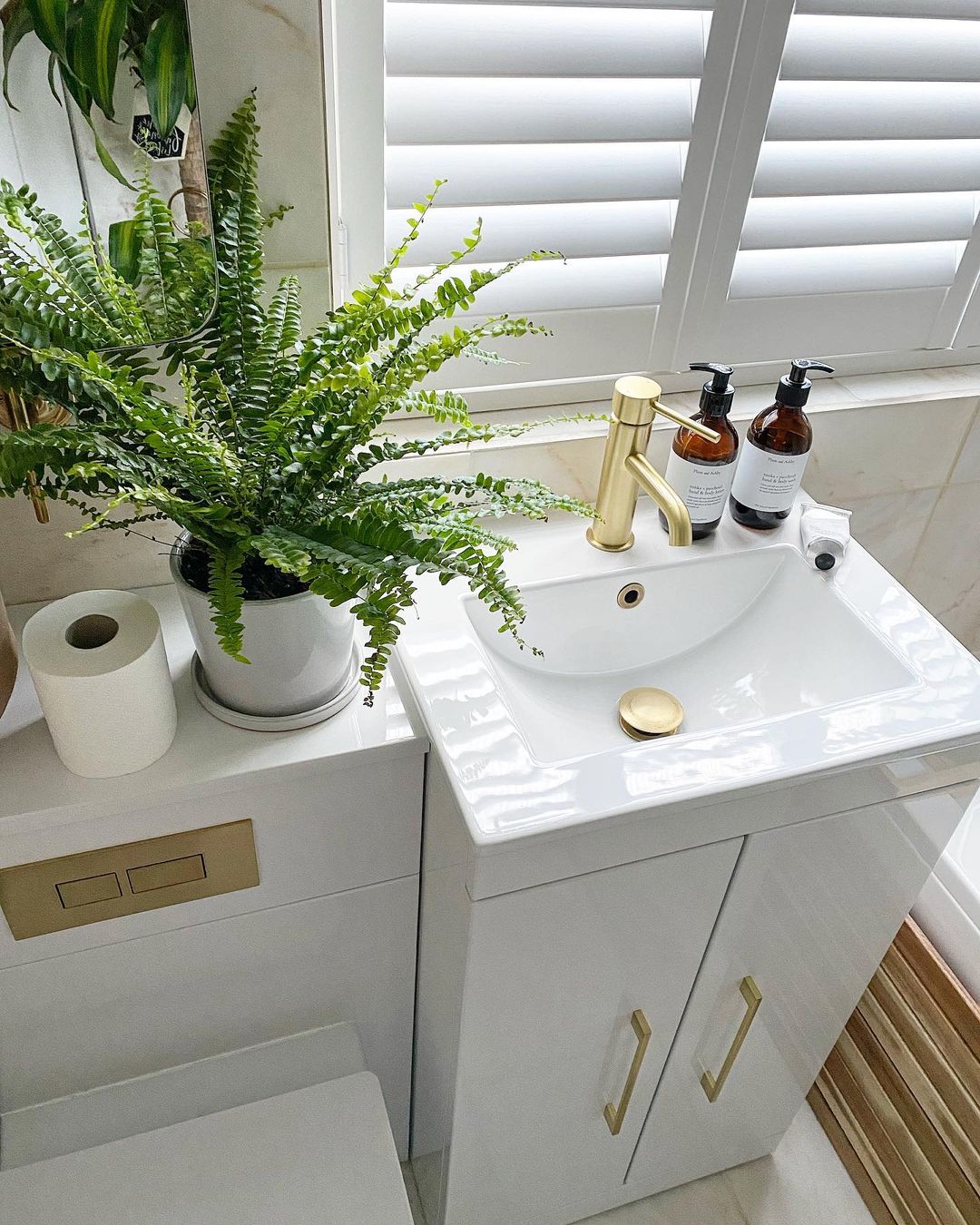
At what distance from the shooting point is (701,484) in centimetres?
113

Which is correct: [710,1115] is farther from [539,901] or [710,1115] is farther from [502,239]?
[502,239]

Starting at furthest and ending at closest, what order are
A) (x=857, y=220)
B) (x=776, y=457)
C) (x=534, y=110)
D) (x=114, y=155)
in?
(x=857, y=220)
(x=776, y=457)
(x=534, y=110)
(x=114, y=155)

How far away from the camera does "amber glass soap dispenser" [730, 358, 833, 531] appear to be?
3.64 ft

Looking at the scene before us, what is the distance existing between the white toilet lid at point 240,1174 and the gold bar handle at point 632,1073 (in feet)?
0.89

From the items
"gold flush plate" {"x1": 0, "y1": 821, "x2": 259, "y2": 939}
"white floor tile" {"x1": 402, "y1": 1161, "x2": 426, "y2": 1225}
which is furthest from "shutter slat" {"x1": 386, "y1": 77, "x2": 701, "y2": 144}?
"white floor tile" {"x1": 402, "y1": 1161, "x2": 426, "y2": 1225}

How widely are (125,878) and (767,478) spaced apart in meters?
0.79

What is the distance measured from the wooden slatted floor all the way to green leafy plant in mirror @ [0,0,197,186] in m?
1.26

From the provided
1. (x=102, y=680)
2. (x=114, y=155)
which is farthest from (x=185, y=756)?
(x=114, y=155)

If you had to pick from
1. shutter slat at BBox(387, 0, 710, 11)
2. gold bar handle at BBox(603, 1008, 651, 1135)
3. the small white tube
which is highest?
shutter slat at BBox(387, 0, 710, 11)

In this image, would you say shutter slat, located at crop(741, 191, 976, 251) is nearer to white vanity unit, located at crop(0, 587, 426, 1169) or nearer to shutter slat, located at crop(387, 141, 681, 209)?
shutter slat, located at crop(387, 141, 681, 209)

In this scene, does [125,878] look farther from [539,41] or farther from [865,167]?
[865,167]

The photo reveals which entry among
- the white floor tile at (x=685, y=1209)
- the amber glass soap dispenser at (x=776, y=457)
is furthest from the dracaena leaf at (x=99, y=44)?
the white floor tile at (x=685, y=1209)

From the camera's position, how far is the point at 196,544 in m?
0.85

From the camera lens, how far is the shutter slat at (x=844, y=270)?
125 centimetres
